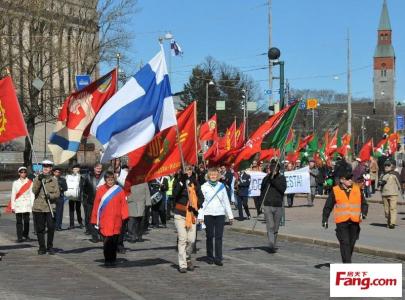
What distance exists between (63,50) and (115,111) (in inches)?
1317

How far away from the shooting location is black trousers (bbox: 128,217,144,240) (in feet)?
52.5

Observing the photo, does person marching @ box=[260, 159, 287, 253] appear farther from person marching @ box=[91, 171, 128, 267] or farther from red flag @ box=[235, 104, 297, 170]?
person marching @ box=[91, 171, 128, 267]

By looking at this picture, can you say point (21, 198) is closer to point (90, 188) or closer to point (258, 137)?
point (90, 188)

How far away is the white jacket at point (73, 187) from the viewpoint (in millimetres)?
19844

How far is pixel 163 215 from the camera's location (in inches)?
808

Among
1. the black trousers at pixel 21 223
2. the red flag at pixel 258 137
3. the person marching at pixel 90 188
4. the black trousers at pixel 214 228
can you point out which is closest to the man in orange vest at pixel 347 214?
the black trousers at pixel 214 228

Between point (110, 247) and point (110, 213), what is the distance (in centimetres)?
61

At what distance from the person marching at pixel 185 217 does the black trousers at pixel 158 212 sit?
323 inches

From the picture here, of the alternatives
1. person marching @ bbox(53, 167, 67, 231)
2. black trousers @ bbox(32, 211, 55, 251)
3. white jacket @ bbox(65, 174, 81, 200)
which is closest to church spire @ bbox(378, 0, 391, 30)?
white jacket @ bbox(65, 174, 81, 200)

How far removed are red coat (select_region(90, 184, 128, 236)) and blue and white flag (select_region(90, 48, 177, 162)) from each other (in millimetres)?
727

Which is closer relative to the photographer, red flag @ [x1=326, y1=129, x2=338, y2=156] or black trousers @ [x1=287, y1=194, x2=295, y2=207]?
black trousers @ [x1=287, y1=194, x2=295, y2=207]

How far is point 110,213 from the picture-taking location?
11797 millimetres

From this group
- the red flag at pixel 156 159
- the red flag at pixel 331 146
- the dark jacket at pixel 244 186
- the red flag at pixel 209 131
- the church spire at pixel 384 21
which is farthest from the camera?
the church spire at pixel 384 21

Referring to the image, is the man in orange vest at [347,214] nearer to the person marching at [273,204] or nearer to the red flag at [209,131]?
the person marching at [273,204]
